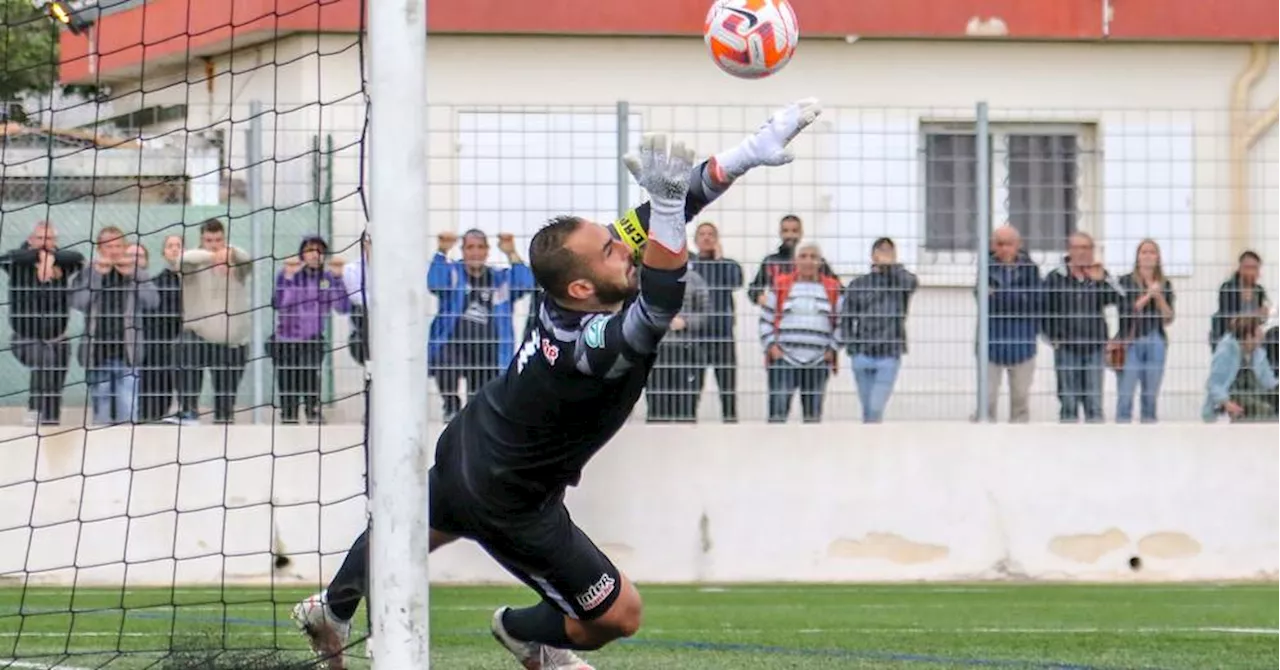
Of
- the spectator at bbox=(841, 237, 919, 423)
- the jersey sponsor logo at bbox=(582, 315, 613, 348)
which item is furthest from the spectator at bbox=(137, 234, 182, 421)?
the jersey sponsor logo at bbox=(582, 315, 613, 348)

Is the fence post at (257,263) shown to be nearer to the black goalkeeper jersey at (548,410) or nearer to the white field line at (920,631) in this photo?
the white field line at (920,631)

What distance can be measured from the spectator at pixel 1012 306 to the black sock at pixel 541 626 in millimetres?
6561

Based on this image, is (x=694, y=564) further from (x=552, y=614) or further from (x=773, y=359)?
(x=552, y=614)

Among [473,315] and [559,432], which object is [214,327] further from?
[559,432]

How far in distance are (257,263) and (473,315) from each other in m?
1.37

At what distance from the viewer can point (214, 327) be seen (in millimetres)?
12352

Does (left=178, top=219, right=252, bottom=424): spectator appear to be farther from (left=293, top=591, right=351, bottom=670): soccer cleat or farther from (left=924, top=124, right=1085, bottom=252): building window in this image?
(left=293, top=591, right=351, bottom=670): soccer cleat

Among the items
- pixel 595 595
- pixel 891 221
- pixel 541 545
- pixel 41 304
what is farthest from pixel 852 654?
pixel 41 304

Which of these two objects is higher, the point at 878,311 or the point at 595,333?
the point at 878,311

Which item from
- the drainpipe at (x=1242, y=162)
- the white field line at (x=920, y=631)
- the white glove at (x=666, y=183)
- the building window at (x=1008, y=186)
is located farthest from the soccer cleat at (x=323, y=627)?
the drainpipe at (x=1242, y=162)

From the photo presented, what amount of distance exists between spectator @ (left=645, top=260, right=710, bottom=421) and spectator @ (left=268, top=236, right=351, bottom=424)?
6.90 ft

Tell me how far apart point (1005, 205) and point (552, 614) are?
22.4 ft

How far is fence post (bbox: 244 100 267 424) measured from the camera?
12.3 metres

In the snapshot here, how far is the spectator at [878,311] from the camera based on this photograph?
41.6 ft
